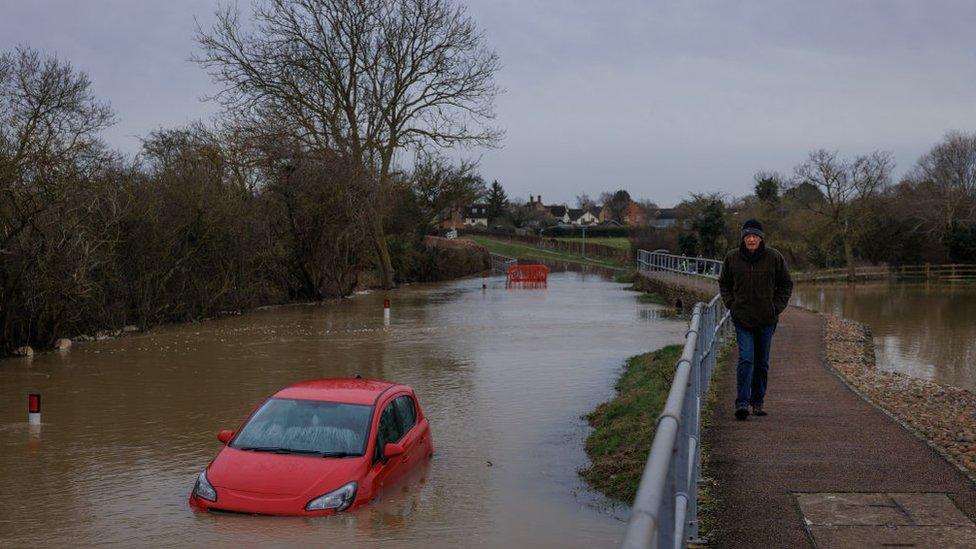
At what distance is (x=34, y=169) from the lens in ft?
70.0

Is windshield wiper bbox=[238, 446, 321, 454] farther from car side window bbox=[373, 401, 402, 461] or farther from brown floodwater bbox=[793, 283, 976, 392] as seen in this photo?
brown floodwater bbox=[793, 283, 976, 392]

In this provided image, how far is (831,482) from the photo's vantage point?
7234 millimetres

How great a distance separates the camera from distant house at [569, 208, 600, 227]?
18275 centimetres

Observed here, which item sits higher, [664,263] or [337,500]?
[664,263]

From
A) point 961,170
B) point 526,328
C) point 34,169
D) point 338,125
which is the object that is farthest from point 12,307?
point 961,170

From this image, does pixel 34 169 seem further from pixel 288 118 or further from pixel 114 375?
pixel 288 118

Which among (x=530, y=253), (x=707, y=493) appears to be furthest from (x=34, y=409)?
(x=530, y=253)

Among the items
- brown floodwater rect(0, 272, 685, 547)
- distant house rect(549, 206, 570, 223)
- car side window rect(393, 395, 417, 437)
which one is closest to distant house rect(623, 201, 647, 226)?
distant house rect(549, 206, 570, 223)

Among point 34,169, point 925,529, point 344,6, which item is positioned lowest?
point 925,529

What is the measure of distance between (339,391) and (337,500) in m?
1.83

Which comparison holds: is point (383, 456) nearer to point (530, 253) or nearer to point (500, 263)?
point (500, 263)

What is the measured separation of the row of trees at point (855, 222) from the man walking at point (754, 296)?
184 feet

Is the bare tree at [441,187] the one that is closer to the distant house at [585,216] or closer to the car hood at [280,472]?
the car hood at [280,472]

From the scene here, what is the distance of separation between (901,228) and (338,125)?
154 ft
